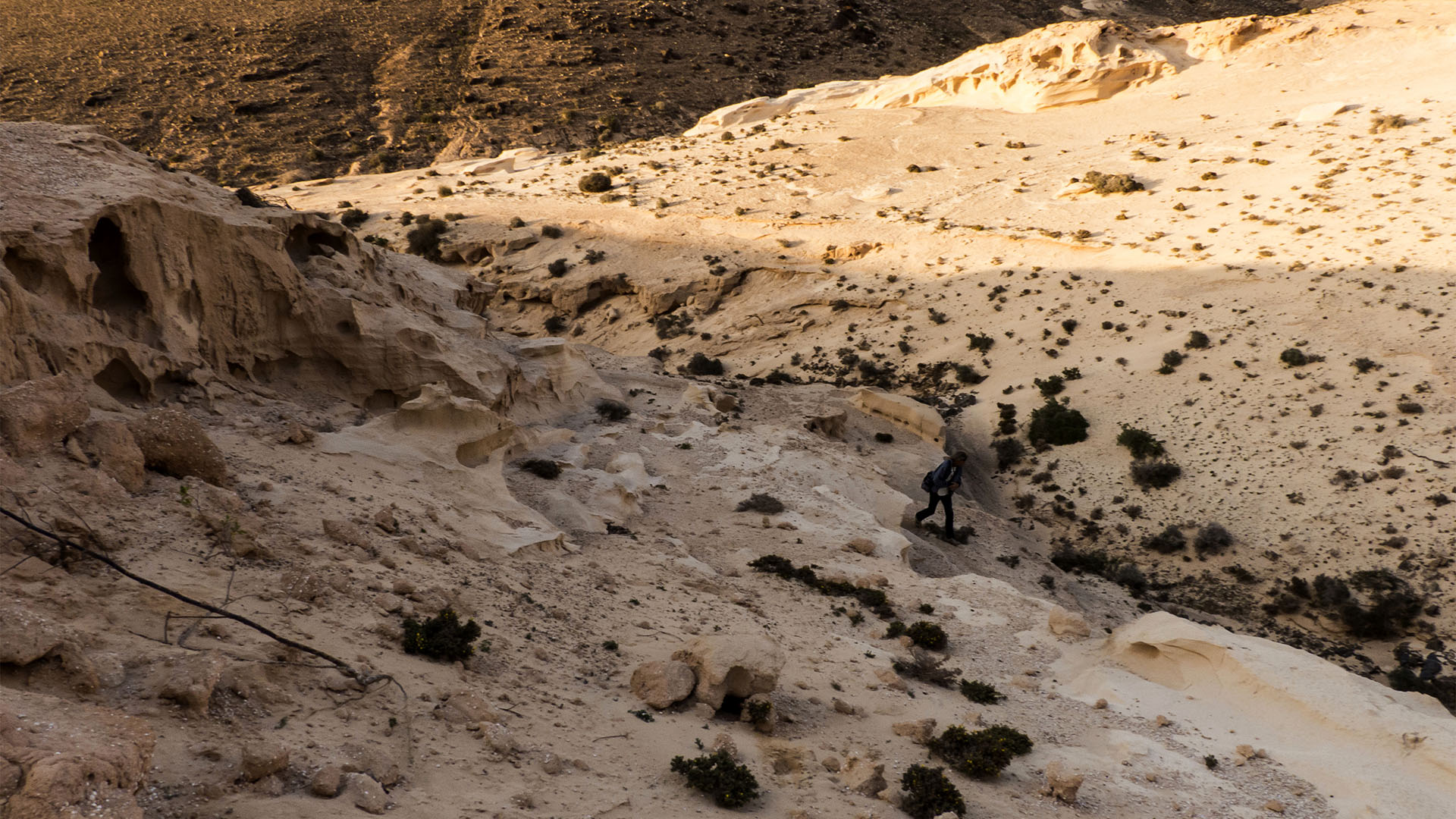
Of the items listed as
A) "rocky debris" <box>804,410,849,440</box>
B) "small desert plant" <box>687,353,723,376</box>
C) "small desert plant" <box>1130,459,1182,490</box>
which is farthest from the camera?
"small desert plant" <box>687,353,723,376</box>

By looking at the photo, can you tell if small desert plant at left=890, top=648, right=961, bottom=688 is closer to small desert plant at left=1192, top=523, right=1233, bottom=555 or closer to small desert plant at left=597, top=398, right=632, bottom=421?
small desert plant at left=597, top=398, right=632, bottom=421

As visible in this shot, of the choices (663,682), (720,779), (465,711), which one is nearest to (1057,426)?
(663,682)

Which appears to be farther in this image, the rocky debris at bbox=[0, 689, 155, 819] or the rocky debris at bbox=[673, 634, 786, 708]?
the rocky debris at bbox=[673, 634, 786, 708]

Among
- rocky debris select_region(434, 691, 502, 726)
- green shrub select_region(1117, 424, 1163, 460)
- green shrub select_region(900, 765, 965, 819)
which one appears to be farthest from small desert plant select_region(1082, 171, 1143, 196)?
rocky debris select_region(434, 691, 502, 726)

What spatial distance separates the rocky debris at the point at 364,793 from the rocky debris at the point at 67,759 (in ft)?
3.72

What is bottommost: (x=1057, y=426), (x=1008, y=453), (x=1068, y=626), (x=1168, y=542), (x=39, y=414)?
(x=1168, y=542)

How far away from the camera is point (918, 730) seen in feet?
28.3

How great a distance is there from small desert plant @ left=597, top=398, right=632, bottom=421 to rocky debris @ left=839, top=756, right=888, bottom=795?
12225 mm

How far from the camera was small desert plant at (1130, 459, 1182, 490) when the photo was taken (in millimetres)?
19922

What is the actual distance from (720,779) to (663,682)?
1.36 m

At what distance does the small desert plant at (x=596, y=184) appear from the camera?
129 ft

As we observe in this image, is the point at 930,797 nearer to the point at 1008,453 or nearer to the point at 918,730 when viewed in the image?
the point at 918,730

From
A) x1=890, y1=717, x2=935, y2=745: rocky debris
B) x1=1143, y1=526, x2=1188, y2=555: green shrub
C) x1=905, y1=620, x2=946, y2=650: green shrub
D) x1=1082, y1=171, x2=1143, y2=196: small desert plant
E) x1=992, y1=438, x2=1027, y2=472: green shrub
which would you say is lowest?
x1=1143, y1=526, x2=1188, y2=555: green shrub

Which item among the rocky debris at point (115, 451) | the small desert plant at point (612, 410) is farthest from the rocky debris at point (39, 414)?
the small desert plant at point (612, 410)
